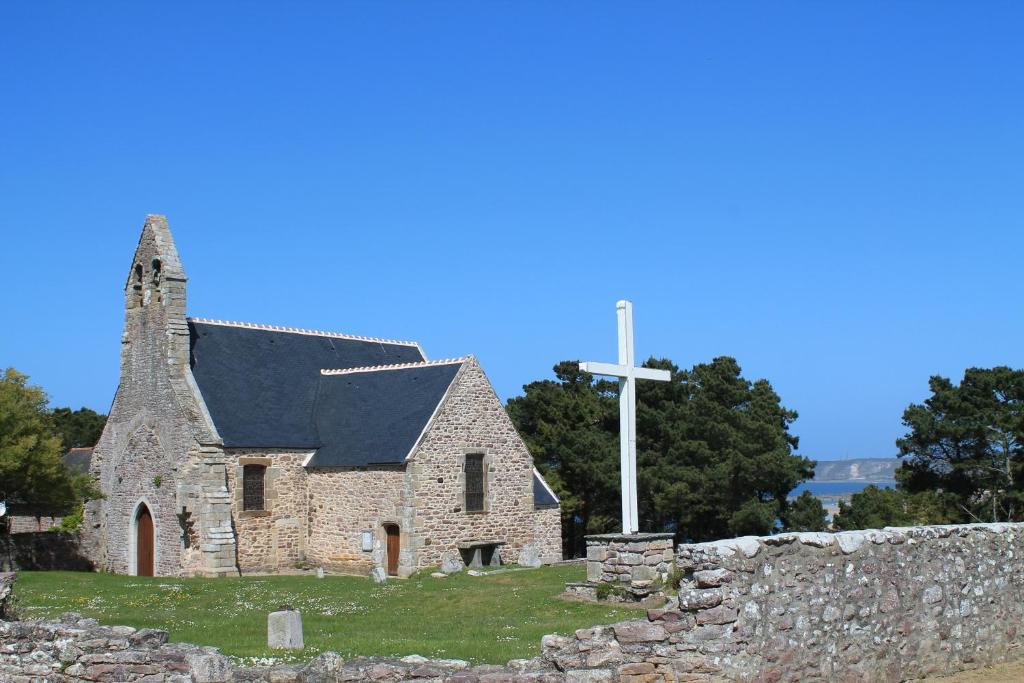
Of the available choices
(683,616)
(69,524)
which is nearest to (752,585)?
(683,616)

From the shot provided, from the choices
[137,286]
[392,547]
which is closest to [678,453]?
[392,547]

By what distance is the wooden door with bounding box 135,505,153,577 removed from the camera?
3091 cm

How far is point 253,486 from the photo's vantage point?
2989 centimetres

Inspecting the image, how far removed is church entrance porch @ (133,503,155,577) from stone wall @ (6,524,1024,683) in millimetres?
21038

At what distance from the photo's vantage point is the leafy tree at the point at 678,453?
43.1m

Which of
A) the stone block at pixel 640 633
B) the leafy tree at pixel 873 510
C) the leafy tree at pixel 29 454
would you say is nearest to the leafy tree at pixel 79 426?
the leafy tree at pixel 29 454

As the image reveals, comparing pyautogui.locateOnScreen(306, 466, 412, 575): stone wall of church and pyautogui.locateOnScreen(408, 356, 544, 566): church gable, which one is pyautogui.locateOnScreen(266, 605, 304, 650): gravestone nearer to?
pyautogui.locateOnScreen(306, 466, 412, 575): stone wall of church

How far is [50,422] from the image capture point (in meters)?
35.4

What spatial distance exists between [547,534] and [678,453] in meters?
13.3

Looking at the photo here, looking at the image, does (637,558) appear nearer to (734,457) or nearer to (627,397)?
(627,397)

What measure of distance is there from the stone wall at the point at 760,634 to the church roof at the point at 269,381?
62.5ft

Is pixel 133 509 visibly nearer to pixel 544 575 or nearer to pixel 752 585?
pixel 544 575

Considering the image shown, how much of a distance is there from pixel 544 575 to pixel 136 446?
15107 mm

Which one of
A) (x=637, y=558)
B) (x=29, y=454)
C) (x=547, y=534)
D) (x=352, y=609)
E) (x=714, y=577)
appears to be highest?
(x=29, y=454)
